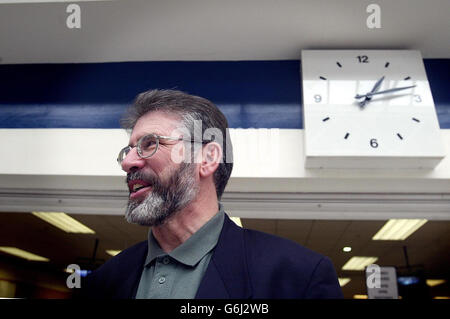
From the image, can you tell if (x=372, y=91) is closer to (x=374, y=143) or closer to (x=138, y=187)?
(x=374, y=143)

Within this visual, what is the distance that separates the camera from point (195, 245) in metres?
0.71

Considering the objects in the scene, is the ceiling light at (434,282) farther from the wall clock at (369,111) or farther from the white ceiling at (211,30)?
the white ceiling at (211,30)

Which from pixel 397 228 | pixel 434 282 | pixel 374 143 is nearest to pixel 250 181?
pixel 374 143

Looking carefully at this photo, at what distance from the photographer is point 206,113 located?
771 mm

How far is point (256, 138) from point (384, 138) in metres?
0.47

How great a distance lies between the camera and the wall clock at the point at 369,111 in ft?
3.90

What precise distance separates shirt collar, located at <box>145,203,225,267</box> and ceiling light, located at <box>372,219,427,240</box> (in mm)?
902

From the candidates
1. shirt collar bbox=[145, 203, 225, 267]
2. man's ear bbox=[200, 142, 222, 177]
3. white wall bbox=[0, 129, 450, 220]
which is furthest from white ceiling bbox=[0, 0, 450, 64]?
shirt collar bbox=[145, 203, 225, 267]

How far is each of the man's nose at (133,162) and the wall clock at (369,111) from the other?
0.70m

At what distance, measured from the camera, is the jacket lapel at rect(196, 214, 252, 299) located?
2.09ft

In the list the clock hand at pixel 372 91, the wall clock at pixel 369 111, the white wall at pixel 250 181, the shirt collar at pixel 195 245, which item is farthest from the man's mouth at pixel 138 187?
the clock hand at pixel 372 91

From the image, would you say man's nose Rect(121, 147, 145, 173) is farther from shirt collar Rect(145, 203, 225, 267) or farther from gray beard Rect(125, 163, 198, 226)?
shirt collar Rect(145, 203, 225, 267)

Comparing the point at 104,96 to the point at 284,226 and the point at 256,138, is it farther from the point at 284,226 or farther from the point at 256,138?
the point at 284,226

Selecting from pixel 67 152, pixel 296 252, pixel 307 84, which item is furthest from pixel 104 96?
pixel 296 252
